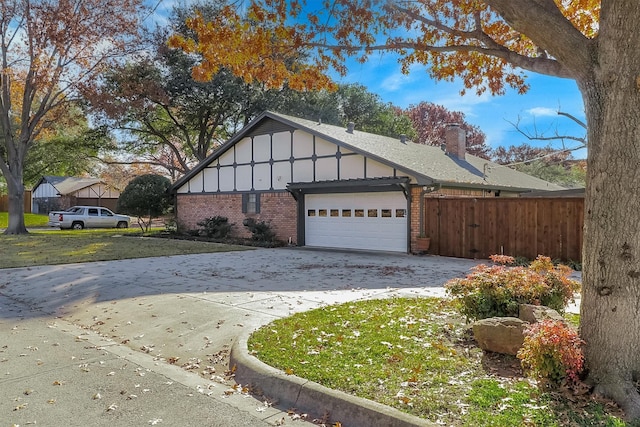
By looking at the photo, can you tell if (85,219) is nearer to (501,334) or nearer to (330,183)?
(330,183)

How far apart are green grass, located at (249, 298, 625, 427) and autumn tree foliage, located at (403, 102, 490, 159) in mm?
37911

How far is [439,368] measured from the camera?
4.13m

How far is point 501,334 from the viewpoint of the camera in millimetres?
4418

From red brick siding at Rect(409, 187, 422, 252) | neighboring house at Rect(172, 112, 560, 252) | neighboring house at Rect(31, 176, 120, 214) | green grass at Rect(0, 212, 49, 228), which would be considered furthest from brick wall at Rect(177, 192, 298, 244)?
neighboring house at Rect(31, 176, 120, 214)

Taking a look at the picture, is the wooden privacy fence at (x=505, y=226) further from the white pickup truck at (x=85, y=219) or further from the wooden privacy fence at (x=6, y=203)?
the wooden privacy fence at (x=6, y=203)

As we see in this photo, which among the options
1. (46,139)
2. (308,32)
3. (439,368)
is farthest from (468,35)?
(46,139)

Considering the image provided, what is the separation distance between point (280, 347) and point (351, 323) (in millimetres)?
1241

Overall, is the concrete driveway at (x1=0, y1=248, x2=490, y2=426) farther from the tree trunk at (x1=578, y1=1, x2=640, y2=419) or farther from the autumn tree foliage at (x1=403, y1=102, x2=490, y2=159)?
the autumn tree foliage at (x1=403, y1=102, x2=490, y2=159)

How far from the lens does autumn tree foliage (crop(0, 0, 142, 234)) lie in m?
20.7

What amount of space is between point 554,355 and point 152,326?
4.87m

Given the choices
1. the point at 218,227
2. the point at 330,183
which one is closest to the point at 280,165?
the point at 330,183

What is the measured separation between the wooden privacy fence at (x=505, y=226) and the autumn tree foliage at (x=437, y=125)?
29363 millimetres

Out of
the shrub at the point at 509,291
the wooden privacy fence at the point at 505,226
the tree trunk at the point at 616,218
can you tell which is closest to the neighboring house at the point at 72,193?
the wooden privacy fence at the point at 505,226

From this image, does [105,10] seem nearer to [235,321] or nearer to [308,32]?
[308,32]
